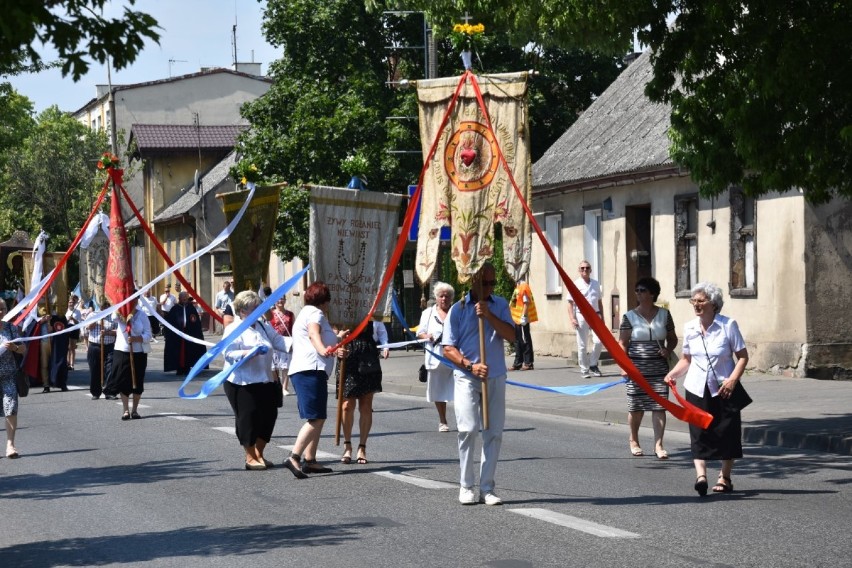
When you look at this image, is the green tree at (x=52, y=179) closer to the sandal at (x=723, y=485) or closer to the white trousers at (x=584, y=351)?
the white trousers at (x=584, y=351)

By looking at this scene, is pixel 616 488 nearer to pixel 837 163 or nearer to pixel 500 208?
pixel 500 208

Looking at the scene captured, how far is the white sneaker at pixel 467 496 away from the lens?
10461mm

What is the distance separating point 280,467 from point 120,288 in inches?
272

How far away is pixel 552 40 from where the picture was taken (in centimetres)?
1439

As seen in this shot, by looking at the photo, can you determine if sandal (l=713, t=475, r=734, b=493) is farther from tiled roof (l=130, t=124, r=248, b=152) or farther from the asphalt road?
tiled roof (l=130, t=124, r=248, b=152)

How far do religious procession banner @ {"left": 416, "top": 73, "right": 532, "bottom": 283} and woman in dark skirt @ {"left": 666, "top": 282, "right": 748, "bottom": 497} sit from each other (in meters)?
2.09

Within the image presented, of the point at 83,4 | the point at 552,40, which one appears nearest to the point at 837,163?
the point at 552,40

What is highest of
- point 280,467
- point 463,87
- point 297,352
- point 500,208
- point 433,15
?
point 433,15

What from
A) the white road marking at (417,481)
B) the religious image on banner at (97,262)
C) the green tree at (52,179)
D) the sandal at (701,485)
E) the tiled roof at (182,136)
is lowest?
the white road marking at (417,481)

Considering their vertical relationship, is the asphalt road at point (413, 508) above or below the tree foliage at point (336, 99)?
below

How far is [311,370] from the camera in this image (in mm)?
12586

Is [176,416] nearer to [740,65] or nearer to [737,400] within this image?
[740,65]

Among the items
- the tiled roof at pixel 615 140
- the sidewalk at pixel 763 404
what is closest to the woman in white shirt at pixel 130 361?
the sidewalk at pixel 763 404

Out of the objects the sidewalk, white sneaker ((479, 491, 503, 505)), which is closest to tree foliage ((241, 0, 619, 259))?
the sidewalk
